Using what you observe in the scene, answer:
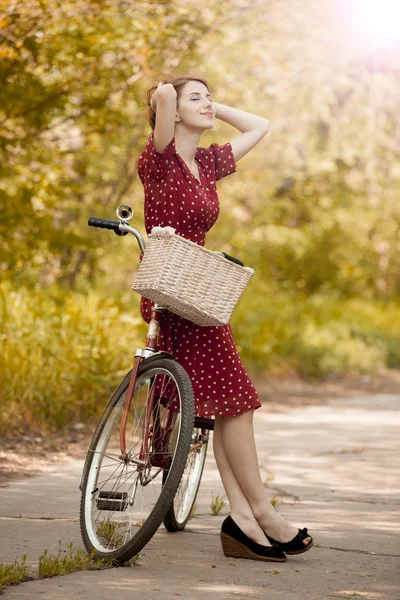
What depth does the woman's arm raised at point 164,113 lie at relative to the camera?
4.05 meters

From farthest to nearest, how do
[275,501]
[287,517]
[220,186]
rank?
1. [220,186]
2. [275,501]
3. [287,517]

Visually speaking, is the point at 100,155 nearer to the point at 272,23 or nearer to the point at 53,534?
the point at 272,23

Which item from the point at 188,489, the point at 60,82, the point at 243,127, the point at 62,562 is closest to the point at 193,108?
the point at 243,127

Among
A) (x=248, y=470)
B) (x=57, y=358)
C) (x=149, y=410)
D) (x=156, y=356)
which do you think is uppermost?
(x=57, y=358)

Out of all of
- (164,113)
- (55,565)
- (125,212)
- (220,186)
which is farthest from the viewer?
(220,186)

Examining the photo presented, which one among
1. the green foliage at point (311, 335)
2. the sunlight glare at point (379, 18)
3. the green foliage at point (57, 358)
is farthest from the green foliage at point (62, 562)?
the sunlight glare at point (379, 18)

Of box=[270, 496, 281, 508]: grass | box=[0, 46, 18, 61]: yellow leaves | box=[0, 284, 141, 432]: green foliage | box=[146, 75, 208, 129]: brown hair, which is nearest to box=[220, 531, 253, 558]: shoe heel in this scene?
box=[270, 496, 281, 508]: grass

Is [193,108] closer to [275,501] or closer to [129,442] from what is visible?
[129,442]

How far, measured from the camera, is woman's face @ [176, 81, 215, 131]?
4277 millimetres

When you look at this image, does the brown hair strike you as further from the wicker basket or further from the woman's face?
the wicker basket

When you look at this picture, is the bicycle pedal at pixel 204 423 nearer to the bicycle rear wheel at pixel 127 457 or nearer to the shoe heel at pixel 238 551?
the bicycle rear wheel at pixel 127 457

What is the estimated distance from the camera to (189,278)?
3842 mm

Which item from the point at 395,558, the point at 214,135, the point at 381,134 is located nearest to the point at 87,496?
the point at 395,558

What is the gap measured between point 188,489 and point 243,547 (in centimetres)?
65
